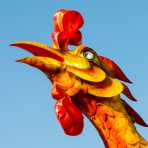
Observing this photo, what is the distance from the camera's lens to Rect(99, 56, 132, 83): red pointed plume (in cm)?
660

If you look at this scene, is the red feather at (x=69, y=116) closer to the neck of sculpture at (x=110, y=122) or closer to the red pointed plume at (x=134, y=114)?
the neck of sculpture at (x=110, y=122)

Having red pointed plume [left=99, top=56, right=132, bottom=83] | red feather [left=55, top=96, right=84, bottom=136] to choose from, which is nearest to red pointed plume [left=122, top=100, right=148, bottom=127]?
→ red pointed plume [left=99, top=56, right=132, bottom=83]

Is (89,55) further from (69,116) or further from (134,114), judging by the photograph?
(134,114)

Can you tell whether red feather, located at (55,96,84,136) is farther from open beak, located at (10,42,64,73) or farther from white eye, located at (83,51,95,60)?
white eye, located at (83,51,95,60)

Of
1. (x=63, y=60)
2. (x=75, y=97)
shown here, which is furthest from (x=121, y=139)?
(x=63, y=60)

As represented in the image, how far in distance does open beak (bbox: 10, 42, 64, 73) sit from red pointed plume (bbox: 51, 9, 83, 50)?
35cm

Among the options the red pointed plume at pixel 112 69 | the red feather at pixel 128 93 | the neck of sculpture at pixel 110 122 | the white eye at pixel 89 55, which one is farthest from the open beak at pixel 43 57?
the red feather at pixel 128 93

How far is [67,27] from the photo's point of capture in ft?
21.7

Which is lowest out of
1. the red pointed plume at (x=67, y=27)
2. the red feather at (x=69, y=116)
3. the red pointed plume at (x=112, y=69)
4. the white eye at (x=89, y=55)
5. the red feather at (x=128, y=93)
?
the red feather at (x=69, y=116)

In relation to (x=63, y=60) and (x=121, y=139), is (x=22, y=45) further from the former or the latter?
(x=121, y=139)

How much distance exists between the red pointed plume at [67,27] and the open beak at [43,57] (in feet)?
1.13

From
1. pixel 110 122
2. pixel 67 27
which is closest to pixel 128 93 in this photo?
pixel 110 122

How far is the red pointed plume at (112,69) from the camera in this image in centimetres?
660

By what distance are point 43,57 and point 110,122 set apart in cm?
106
